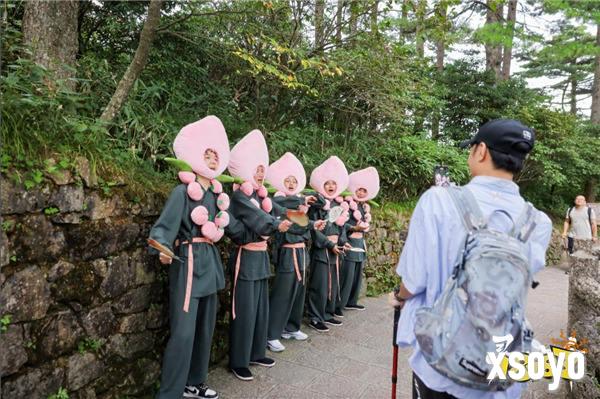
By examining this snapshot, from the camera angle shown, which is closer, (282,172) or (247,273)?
(247,273)

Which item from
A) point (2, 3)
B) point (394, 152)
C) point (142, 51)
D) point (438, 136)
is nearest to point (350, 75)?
point (394, 152)

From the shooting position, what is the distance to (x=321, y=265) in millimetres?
5480

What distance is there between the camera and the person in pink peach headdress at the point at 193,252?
3279 mm

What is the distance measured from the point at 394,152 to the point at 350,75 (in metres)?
2.26

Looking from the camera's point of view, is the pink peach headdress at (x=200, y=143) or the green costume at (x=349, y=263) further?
the green costume at (x=349, y=263)

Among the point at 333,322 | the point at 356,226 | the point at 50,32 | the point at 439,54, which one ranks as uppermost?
the point at 439,54

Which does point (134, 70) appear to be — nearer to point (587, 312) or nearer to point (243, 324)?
point (243, 324)

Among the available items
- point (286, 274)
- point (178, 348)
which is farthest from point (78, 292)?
point (286, 274)

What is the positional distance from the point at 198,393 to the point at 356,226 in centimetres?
313

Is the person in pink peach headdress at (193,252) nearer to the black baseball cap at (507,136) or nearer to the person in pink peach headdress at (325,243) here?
the person in pink peach headdress at (325,243)

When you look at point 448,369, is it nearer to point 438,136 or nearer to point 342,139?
point 342,139

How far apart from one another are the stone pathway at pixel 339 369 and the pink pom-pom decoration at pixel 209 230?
1416 millimetres

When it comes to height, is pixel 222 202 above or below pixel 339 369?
above

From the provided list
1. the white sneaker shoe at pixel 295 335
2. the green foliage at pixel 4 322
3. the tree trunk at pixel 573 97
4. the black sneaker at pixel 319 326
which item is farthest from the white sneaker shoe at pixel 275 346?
the tree trunk at pixel 573 97
